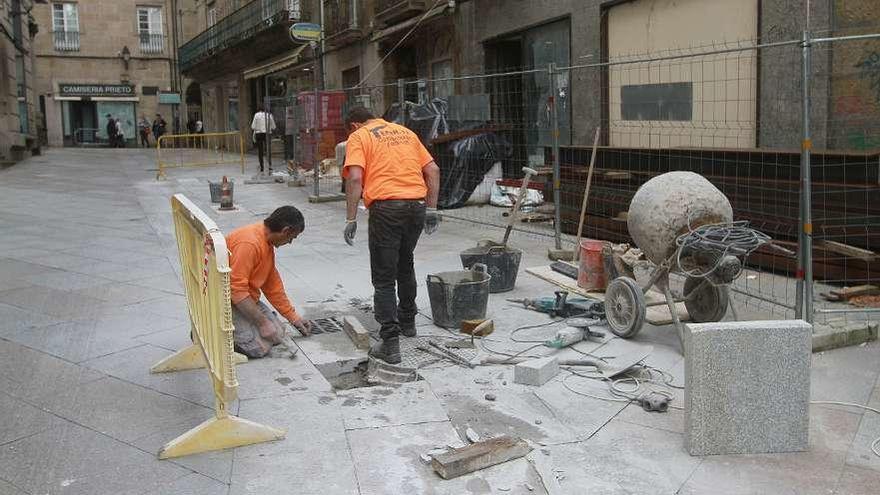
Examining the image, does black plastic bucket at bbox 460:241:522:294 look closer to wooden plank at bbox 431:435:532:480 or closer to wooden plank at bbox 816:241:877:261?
wooden plank at bbox 816:241:877:261

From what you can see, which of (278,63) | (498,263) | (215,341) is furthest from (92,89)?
(215,341)

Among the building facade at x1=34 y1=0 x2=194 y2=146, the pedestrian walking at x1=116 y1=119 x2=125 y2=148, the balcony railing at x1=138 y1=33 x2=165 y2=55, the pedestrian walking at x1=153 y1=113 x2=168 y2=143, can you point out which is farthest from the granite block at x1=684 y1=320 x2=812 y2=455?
the balcony railing at x1=138 y1=33 x2=165 y2=55

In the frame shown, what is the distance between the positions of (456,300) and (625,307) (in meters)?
1.24

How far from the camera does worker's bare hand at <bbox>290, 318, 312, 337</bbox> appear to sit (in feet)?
19.1

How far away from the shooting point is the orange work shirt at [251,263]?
5.25 meters

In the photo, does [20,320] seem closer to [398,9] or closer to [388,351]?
[388,351]

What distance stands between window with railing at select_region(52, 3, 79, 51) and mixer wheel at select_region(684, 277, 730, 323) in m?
44.9

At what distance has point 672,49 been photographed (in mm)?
10484

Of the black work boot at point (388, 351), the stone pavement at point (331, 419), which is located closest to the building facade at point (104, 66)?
the stone pavement at point (331, 419)

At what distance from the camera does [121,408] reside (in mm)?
4602

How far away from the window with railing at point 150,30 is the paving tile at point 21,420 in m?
44.4

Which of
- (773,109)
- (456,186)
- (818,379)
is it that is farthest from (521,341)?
(456,186)

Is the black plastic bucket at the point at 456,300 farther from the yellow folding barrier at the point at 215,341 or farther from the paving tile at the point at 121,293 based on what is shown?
the paving tile at the point at 121,293

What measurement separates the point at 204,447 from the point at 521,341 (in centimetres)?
258
